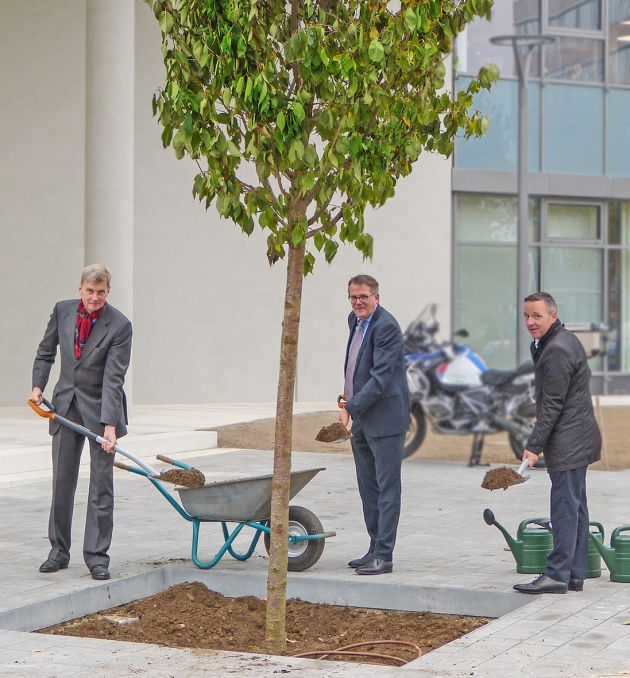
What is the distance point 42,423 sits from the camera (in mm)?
16609

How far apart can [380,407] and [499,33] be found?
61.7 ft

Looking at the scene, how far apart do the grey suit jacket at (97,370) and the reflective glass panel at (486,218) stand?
17857 mm

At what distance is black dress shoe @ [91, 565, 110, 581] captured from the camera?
7.33 metres

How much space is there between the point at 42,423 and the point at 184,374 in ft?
15.6

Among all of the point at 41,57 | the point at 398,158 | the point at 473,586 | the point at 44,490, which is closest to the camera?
the point at 398,158

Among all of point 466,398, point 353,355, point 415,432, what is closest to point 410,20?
point 353,355

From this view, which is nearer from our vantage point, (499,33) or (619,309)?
(499,33)

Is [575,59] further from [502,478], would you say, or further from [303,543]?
[502,478]

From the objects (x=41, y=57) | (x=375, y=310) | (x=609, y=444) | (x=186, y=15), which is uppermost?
(x=41, y=57)

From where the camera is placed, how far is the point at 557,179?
2548 cm

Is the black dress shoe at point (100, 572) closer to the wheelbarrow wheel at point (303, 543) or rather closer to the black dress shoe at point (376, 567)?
the wheelbarrow wheel at point (303, 543)

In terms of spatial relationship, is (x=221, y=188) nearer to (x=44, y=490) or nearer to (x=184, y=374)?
(x=44, y=490)

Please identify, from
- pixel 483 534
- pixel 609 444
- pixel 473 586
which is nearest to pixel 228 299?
pixel 609 444

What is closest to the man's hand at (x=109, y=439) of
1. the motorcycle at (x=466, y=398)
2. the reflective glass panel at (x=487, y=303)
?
the motorcycle at (x=466, y=398)
